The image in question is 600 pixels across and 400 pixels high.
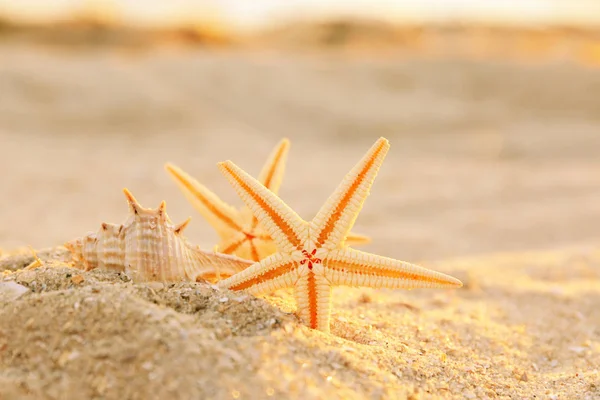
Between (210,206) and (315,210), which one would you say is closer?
(210,206)

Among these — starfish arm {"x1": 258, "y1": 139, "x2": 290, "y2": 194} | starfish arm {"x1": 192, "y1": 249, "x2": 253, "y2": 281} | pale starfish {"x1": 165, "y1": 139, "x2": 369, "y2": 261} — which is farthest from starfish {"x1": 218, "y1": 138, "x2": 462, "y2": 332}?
starfish arm {"x1": 258, "y1": 139, "x2": 290, "y2": 194}

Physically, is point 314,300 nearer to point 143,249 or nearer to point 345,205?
point 345,205

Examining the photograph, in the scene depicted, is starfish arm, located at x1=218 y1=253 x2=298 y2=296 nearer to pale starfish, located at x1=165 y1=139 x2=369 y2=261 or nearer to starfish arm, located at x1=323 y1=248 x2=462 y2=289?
starfish arm, located at x1=323 y1=248 x2=462 y2=289

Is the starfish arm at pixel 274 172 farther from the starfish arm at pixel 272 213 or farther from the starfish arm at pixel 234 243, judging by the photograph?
the starfish arm at pixel 272 213

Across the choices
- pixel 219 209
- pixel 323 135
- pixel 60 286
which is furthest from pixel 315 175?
pixel 60 286

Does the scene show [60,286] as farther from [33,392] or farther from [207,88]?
[207,88]

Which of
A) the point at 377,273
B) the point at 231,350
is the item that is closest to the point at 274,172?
the point at 377,273

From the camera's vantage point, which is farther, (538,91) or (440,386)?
(538,91)
